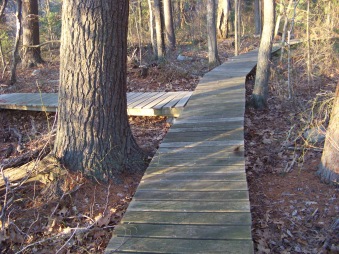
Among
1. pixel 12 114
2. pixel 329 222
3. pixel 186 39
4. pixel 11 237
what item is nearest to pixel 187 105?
pixel 329 222

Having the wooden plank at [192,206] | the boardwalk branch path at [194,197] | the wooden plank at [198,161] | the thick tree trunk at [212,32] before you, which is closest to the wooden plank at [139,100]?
the boardwalk branch path at [194,197]

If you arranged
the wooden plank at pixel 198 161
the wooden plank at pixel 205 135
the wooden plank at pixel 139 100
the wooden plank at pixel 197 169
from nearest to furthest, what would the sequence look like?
the wooden plank at pixel 197 169 → the wooden plank at pixel 198 161 → the wooden plank at pixel 205 135 → the wooden plank at pixel 139 100

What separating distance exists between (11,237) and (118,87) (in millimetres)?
2202

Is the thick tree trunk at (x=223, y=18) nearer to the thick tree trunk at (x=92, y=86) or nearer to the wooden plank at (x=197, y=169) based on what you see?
the thick tree trunk at (x=92, y=86)

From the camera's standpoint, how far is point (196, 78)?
37.0 ft

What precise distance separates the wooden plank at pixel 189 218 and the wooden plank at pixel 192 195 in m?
0.29

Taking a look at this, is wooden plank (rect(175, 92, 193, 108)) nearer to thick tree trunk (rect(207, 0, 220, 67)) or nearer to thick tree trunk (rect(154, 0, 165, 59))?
thick tree trunk (rect(207, 0, 220, 67))

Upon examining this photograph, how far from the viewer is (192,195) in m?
3.72

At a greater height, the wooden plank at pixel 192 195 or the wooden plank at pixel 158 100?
the wooden plank at pixel 158 100

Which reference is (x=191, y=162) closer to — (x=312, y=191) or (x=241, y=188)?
(x=241, y=188)

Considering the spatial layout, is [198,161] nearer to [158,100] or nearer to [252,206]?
[252,206]

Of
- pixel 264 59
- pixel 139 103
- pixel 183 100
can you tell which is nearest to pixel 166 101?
pixel 183 100

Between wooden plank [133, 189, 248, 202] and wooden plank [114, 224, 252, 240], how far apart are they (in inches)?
19.9

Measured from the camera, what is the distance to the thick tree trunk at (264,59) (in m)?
7.34
